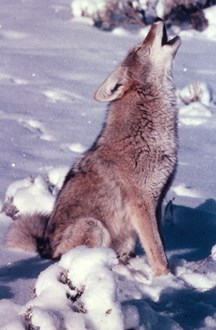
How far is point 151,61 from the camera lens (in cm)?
547

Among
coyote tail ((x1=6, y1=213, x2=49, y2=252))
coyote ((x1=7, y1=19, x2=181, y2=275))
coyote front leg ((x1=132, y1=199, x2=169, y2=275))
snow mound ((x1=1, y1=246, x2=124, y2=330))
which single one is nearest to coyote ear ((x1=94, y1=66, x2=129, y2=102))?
coyote ((x1=7, y1=19, x2=181, y2=275))

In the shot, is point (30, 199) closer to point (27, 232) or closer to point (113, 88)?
point (27, 232)

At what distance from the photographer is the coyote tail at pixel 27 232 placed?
4.66 meters

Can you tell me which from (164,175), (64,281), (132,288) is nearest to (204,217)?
(164,175)

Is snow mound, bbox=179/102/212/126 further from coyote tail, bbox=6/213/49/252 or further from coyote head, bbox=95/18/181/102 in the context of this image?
coyote tail, bbox=6/213/49/252

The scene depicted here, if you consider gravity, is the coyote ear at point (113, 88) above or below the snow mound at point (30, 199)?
above

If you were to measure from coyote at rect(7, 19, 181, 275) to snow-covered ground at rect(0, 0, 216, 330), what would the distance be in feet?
0.63

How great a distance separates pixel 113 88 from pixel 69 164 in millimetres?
2135

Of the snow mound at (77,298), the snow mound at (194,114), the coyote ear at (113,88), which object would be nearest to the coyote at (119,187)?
the coyote ear at (113,88)

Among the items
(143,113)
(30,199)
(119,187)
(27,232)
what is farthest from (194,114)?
(27,232)

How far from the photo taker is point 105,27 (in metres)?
13.8

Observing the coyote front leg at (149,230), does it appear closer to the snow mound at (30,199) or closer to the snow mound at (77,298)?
the snow mound at (30,199)

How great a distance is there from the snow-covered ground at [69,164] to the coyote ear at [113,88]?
101 centimetres

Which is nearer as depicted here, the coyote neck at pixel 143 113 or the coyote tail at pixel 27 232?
the coyote tail at pixel 27 232
